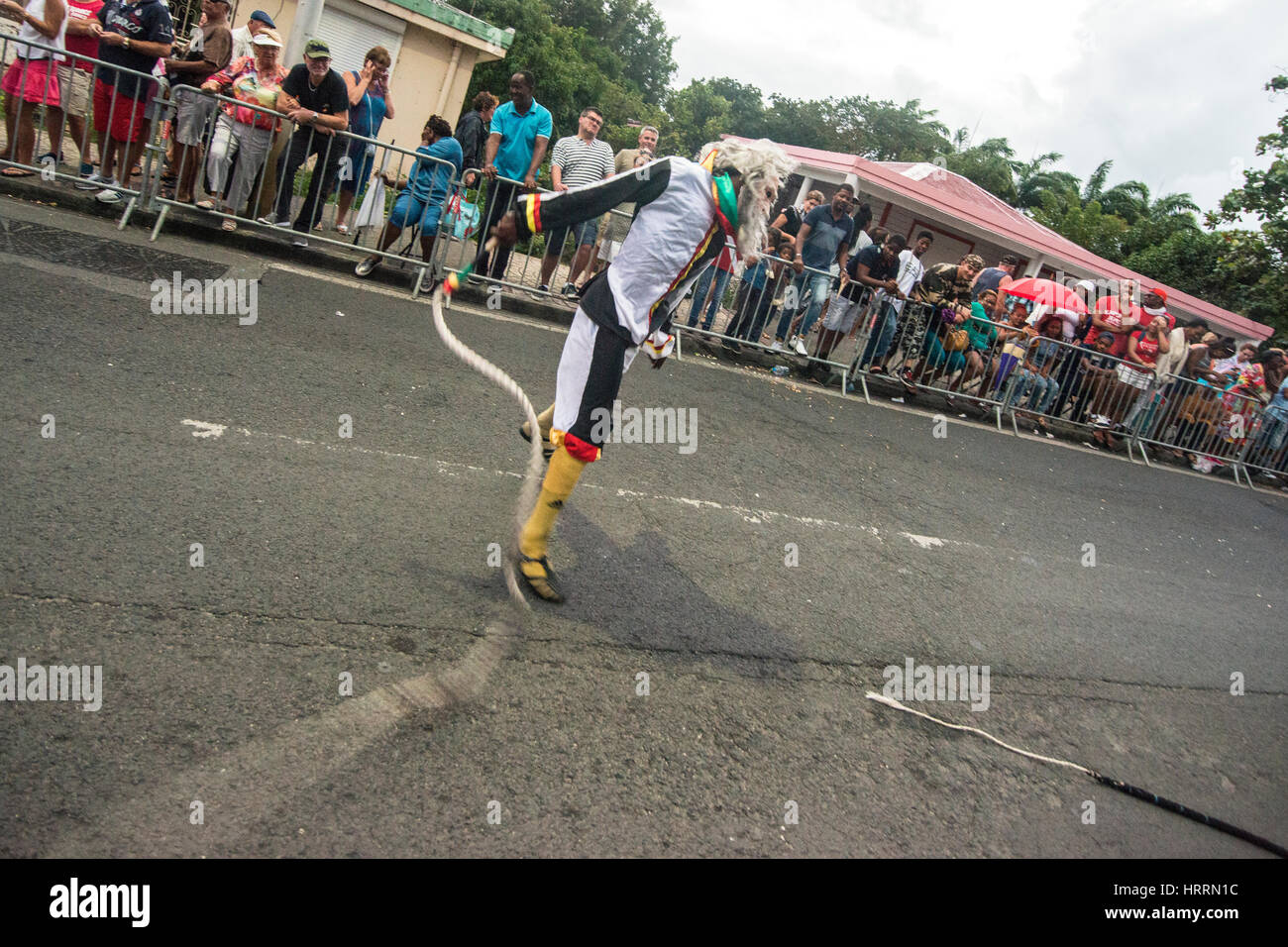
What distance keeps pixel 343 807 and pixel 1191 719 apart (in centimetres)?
472

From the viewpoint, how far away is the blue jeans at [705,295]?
412 inches

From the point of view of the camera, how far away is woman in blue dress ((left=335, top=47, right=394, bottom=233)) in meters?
9.42

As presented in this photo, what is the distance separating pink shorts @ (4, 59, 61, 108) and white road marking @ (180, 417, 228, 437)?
16.8ft

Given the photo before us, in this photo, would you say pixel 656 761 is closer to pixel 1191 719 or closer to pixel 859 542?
pixel 859 542

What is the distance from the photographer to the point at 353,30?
22141mm

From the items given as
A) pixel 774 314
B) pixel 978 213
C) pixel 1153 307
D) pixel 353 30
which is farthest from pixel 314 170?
pixel 978 213

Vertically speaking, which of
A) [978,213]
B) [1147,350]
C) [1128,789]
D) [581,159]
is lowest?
[1128,789]

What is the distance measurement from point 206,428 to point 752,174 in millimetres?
3146

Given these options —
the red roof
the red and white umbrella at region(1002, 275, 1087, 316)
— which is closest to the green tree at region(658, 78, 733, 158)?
the red roof

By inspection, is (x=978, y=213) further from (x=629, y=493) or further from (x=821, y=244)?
(x=629, y=493)

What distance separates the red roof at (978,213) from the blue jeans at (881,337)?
13792 mm

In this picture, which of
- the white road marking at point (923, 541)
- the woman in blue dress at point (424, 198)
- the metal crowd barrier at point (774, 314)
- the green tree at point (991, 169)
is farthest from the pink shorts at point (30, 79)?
the green tree at point (991, 169)

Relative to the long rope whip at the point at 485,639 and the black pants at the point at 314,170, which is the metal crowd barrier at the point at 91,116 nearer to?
the black pants at the point at 314,170

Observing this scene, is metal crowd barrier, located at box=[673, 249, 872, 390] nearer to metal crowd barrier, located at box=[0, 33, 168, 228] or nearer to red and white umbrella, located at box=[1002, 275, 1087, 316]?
red and white umbrella, located at box=[1002, 275, 1087, 316]
